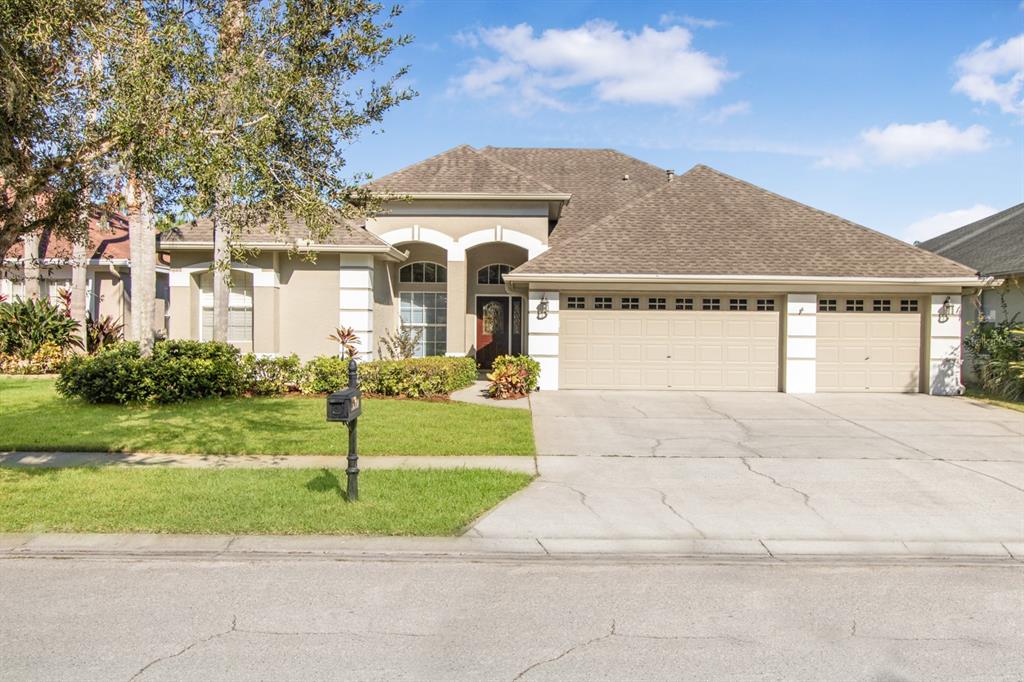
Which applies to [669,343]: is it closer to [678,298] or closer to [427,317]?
[678,298]

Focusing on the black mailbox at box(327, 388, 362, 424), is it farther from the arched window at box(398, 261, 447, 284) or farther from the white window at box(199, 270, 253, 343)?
the arched window at box(398, 261, 447, 284)

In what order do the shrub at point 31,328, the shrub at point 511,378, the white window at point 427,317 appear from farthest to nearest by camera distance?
the white window at point 427,317 → the shrub at point 31,328 → the shrub at point 511,378

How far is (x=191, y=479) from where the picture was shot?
769 centimetres

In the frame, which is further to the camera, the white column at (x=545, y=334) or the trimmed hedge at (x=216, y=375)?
the white column at (x=545, y=334)

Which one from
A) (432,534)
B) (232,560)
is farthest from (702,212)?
(232,560)

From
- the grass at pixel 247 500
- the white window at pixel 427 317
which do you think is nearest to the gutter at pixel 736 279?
the white window at pixel 427 317

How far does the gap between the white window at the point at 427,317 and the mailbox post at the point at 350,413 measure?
12.9 m

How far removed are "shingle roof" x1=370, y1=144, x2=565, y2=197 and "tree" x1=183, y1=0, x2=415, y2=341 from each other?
9.24 m

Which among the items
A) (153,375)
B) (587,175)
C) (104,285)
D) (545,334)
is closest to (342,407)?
(153,375)

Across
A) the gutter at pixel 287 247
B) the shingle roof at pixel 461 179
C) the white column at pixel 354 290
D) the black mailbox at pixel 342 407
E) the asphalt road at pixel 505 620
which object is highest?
the shingle roof at pixel 461 179

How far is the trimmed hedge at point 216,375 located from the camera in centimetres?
1271

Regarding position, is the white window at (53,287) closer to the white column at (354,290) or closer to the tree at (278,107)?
the white column at (354,290)

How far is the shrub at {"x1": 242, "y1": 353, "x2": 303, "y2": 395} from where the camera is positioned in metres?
14.4

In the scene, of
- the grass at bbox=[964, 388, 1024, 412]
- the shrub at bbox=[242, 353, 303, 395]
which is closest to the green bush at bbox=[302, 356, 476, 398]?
the shrub at bbox=[242, 353, 303, 395]
